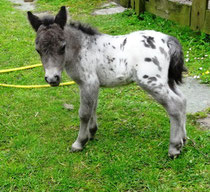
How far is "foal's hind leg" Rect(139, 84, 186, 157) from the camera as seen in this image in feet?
12.1

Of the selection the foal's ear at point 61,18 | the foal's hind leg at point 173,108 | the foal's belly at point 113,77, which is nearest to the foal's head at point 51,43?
the foal's ear at point 61,18

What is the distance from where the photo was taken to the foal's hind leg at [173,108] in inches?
146

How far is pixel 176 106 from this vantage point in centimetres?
372

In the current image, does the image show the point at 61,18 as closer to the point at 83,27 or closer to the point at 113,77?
the point at 83,27

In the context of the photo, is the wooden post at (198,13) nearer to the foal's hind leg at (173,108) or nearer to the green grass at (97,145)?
the green grass at (97,145)

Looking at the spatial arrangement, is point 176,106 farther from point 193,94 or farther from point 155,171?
point 193,94

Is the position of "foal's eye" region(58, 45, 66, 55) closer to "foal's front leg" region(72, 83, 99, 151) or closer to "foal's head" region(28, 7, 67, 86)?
"foal's head" region(28, 7, 67, 86)

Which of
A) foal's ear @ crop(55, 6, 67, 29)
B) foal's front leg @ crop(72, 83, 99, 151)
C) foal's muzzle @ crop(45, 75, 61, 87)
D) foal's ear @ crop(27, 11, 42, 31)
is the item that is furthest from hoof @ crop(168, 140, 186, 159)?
foal's ear @ crop(27, 11, 42, 31)

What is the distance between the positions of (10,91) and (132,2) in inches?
214

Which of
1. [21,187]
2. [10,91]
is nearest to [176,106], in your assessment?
[21,187]

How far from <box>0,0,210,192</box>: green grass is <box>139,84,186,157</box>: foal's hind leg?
0.19m

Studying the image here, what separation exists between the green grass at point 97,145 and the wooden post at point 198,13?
2.88 ft

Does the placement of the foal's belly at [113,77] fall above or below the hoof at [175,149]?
above

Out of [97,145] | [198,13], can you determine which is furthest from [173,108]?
[198,13]
